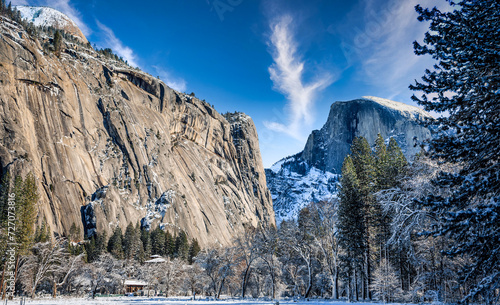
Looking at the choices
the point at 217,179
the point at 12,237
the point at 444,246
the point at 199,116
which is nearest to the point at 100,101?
the point at 199,116

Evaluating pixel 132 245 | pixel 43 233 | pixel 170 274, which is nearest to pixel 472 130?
pixel 170 274

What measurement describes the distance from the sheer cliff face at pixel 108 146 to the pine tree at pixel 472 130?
90.4 m

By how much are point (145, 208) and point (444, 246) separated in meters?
97.6

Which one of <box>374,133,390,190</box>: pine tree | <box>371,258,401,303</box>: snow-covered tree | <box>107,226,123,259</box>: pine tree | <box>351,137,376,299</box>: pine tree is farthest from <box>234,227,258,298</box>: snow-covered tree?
<box>107,226,123,259</box>: pine tree

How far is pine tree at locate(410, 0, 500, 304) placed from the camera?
7.02m

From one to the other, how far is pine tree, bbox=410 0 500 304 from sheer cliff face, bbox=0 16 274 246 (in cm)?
9041

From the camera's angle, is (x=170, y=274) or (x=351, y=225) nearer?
(x=351, y=225)

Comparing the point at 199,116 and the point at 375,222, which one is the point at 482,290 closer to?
the point at 375,222

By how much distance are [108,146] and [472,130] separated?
115 m

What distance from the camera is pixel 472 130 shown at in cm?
782

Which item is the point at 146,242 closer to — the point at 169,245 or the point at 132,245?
the point at 169,245

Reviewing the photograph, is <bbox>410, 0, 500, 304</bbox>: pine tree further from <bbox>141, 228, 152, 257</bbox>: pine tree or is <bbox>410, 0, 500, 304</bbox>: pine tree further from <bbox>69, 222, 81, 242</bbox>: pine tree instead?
<bbox>69, 222, 81, 242</bbox>: pine tree

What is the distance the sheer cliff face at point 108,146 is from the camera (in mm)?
83125

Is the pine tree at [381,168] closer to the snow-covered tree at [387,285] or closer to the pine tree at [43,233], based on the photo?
the snow-covered tree at [387,285]
